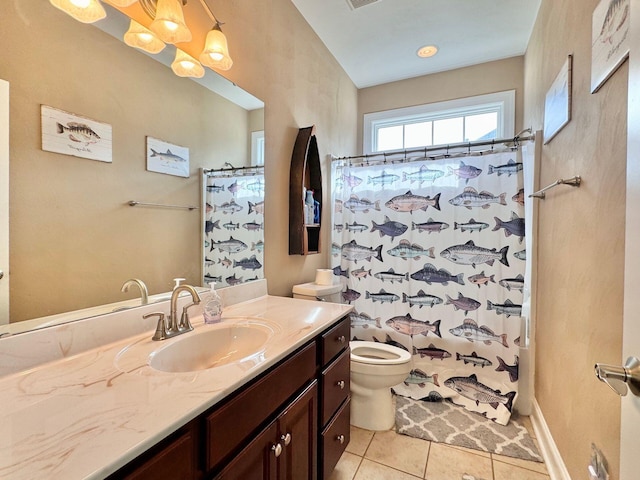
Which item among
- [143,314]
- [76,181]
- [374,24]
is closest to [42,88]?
[76,181]

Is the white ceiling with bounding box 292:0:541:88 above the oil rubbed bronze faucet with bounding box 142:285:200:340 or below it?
above

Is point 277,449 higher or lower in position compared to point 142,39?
lower

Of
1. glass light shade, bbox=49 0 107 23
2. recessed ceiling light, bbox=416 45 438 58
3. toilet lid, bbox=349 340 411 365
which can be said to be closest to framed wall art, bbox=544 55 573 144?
recessed ceiling light, bbox=416 45 438 58

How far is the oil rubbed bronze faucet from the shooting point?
1.03 m

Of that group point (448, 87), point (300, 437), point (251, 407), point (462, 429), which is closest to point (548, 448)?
point (462, 429)

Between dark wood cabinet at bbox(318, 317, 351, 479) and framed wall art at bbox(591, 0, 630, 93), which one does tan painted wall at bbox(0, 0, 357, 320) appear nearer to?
dark wood cabinet at bbox(318, 317, 351, 479)

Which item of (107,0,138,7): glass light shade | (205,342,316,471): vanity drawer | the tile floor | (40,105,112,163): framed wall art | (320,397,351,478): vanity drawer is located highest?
(107,0,138,7): glass light shade

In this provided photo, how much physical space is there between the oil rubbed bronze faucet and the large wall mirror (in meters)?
0.13

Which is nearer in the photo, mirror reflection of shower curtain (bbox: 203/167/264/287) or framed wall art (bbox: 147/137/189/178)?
framed wall art (bbox: 147/137/189/178)

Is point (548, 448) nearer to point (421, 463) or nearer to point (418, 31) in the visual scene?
point (421, 463)

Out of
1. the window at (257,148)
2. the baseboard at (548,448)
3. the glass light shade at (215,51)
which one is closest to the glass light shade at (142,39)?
the glass light shade at (215,51)

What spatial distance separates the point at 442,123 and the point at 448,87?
1.01 feet

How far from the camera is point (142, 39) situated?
3.57 ft

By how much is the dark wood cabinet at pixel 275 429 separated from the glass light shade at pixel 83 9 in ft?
Result: 3.93
